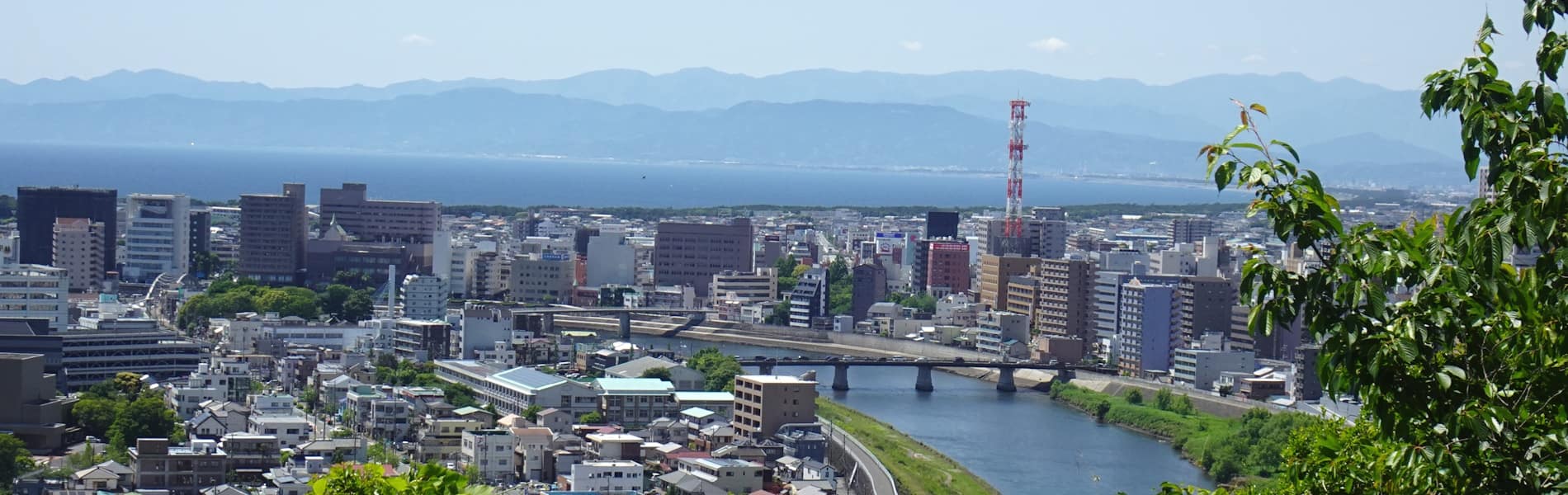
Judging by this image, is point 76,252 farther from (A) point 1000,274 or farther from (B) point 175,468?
(B) point 175,468

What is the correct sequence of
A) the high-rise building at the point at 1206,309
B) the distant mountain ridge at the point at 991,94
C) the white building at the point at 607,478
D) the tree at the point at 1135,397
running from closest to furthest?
the white building at the point at 607,478 → the tree at the point at 1135,397 → the high-rise building at the point at 1206,309 → the distant mountain ridge at the point at 991,94

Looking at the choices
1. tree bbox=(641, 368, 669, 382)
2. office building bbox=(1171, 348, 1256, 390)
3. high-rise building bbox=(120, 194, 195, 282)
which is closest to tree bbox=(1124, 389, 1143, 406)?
office building bbox=(1171, 348, 1256, 390)

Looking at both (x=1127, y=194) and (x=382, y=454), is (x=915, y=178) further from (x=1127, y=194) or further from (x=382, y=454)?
(x=382, y=454)

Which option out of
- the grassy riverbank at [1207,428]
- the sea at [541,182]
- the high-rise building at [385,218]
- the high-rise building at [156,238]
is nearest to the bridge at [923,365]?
the grassy riverbank at [1207,428]

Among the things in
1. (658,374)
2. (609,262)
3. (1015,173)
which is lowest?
(658,374)

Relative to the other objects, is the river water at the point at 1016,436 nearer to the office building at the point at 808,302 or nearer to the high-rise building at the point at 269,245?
the office building at the point at 808,302

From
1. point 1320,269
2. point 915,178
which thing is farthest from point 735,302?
point 915,178

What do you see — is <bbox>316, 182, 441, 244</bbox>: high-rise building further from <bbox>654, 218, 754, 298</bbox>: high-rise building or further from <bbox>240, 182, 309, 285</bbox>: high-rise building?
<bbox>654, 218, 754, 298</bbox>: high-rise building

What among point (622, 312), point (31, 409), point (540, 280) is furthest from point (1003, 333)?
point (31, 409)
